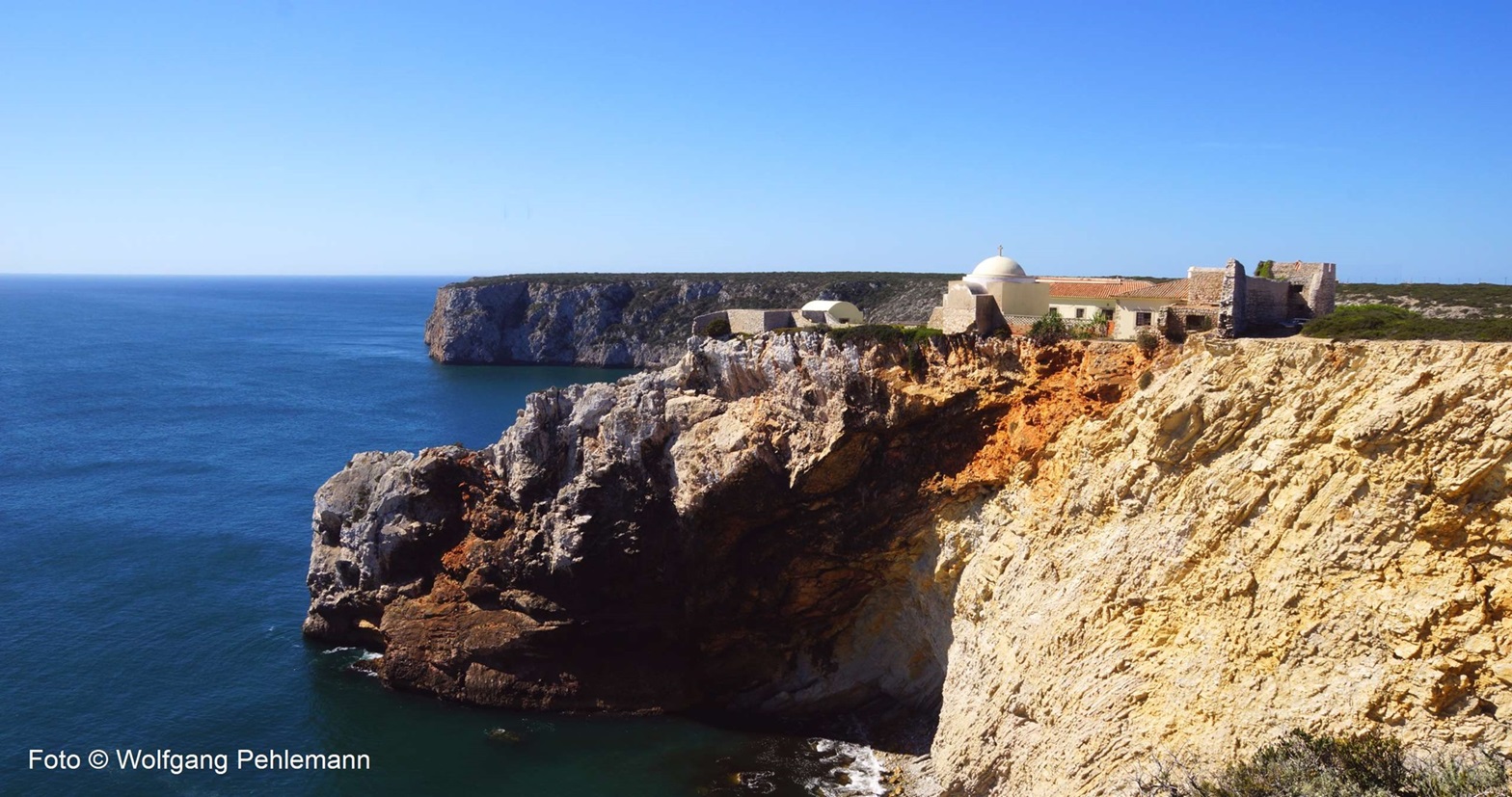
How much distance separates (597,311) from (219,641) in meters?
86.4

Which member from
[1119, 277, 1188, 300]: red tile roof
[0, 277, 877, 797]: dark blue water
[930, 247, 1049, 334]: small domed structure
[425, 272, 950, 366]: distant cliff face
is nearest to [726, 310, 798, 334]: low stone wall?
[930, 247, 1049, 334]: small domed structure

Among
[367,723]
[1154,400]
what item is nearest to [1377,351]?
[1154,400]

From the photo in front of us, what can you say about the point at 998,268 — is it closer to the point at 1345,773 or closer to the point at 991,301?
the point at 991,301

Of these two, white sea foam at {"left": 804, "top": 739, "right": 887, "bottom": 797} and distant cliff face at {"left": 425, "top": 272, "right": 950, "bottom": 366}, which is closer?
white sea foam at {"left": 804, "top": 739, "right": 887, "bottom": 797}

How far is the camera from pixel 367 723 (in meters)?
33.0

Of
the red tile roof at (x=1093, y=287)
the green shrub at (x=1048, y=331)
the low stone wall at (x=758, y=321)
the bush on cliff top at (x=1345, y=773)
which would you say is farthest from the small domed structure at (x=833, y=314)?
the bush on cliff top at (x=1345, y=773)

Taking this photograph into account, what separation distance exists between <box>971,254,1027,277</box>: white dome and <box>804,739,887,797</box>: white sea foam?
16689mm

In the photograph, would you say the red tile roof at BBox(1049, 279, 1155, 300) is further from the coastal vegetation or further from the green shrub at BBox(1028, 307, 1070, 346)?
the coastal vegetation

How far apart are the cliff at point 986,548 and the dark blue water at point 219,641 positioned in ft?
8.21

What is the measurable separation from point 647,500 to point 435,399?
60706 millimetres

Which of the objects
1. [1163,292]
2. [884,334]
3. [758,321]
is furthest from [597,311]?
[1163,292]

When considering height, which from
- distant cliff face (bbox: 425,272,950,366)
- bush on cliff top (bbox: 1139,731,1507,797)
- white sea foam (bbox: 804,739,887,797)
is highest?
distant cliff face (bbox: 425,272,950,366)

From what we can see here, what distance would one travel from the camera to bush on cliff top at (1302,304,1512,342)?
67.7 ft

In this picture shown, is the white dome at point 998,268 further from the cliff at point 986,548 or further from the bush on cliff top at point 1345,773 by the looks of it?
the bush on cliff top at point 1345,773
